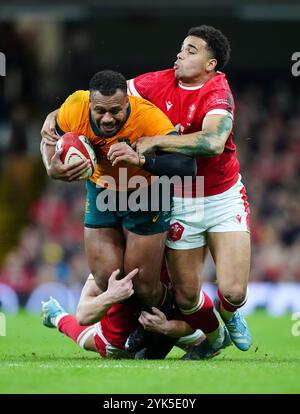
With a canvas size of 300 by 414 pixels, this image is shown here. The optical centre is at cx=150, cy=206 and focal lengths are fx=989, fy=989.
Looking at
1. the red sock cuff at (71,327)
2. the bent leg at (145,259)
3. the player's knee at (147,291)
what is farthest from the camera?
the red sock cuff at (71,327)

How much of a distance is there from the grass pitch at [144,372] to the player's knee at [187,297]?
43cm

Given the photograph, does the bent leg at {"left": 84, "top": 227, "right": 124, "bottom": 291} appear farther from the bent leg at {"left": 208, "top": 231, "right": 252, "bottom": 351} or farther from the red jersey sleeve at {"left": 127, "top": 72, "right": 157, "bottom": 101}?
the red jersey sleeve at {"left": 127, "top": 72, "right": 157, "bottom": 101}

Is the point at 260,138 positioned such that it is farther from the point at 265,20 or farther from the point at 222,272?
the point at 222,272

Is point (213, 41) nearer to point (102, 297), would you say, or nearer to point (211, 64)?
point (211, 64)

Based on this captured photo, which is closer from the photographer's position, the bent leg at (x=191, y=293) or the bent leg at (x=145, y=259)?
the bent leg at (x=145, y=259)

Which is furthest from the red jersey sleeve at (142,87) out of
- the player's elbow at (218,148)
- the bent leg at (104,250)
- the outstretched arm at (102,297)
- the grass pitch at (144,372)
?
the grass pitch at (144,372)

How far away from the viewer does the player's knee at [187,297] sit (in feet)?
25.1

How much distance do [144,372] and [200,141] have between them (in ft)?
5.78

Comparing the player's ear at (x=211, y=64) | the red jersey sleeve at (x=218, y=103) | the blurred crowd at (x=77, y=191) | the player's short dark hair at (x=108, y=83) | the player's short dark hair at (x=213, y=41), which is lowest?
the blurred crowd at (x=77, y=191)

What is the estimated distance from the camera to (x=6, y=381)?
6164 mm

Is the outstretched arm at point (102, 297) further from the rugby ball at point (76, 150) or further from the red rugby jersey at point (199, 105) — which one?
the red rugby jersey at point (199, 105)
